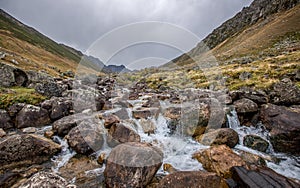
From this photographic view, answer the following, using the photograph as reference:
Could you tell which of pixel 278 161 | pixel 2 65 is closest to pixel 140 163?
pixel 278 161

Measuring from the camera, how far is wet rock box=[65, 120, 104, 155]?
28.4 feet

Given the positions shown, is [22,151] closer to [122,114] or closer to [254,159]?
[122,114]

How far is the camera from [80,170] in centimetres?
765

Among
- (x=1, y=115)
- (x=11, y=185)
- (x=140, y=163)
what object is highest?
(x=1, y=115)

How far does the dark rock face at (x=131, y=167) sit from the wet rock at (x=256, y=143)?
16.8 ft

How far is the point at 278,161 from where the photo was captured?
8.23 metres

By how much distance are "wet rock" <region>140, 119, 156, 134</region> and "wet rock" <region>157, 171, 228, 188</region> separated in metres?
5.25

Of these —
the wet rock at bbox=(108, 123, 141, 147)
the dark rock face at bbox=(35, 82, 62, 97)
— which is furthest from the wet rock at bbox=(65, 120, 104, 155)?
the dark rock face at bbox=(35, 82, 62, 97)

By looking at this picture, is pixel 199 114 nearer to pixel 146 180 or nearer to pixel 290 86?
pixel 146 180

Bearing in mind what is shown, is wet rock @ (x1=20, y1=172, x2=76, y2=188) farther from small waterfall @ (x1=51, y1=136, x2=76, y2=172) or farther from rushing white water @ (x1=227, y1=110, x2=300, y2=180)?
rushing white water @ (x1=227, y1=110, x2=300, y2=180)

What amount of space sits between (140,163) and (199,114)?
18.0 ft

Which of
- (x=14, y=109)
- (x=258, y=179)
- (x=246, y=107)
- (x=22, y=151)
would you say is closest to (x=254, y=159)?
(x=258, y=179)

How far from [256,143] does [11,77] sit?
19328 mm

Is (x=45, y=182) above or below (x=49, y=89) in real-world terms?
below
